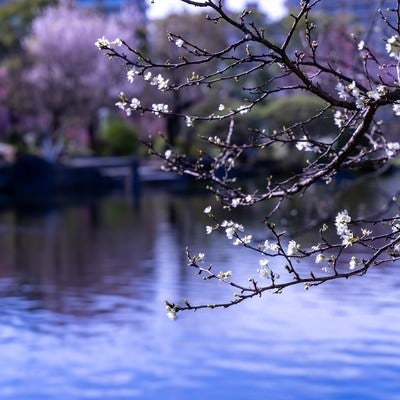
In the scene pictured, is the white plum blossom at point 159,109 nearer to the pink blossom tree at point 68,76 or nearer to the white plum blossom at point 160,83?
the white plum blossom at point 160,83

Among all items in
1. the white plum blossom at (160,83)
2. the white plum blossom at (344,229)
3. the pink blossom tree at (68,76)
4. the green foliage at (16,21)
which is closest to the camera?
the white plum blossom at (344,229)

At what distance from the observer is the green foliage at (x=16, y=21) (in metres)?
48.1

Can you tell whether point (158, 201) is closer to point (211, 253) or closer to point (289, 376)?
point (211, 253)

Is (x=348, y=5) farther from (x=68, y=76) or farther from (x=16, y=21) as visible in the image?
(x=16, y=21)

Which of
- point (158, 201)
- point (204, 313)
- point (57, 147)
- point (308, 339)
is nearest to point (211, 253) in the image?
point (204, 313)

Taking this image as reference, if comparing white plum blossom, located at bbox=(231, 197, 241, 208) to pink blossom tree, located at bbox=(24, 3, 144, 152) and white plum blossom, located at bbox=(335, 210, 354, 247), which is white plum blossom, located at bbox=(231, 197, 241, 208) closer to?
white plum blossom, located at bbox=(335, 210, 354, 247)

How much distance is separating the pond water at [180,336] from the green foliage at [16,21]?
32.6m

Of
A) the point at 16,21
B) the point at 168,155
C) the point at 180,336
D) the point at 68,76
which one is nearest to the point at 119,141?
the point at 16,21

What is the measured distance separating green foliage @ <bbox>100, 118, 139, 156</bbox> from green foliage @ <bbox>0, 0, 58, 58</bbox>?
20.5 ft

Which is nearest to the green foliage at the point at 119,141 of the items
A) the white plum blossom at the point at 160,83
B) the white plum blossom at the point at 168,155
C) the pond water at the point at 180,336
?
the pond water at the point at 180,336

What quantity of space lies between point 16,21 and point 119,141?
313 inches

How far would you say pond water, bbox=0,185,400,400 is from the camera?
328 inches

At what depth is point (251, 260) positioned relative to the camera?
15828 mm

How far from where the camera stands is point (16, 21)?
5100 centimetres
